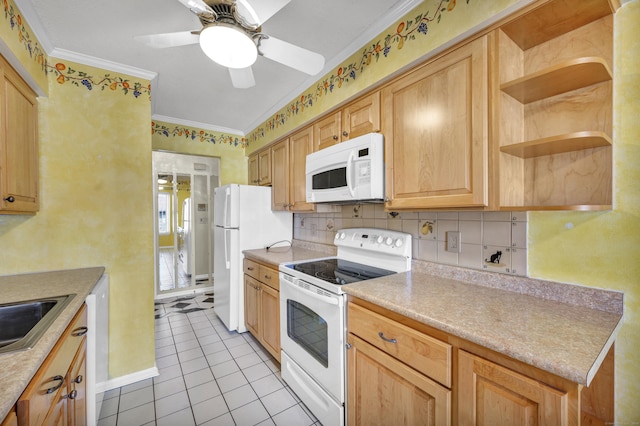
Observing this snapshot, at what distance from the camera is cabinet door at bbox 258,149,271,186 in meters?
3.07

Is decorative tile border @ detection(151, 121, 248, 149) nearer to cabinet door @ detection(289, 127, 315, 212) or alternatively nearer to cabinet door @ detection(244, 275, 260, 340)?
cabinet door @ detection(289, 127, 315, 212)

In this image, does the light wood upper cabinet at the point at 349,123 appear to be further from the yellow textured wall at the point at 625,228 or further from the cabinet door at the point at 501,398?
the cabinet door at the point at 501,398

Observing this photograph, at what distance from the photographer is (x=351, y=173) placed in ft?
5.76

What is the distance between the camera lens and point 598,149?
1096mm

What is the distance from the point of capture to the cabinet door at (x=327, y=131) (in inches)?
79.6

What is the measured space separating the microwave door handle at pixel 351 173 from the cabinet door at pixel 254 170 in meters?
1.84

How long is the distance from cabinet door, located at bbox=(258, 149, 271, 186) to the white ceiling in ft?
2.28

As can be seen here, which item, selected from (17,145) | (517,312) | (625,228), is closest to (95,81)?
(17,145)

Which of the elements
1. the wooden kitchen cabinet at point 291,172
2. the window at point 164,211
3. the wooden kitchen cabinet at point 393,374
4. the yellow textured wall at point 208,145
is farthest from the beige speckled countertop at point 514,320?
the window at point 164,211

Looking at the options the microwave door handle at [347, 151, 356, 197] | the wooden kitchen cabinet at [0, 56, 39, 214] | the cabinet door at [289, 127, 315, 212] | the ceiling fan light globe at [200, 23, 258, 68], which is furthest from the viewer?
the cabinet door at [289, 127, 315, 212]

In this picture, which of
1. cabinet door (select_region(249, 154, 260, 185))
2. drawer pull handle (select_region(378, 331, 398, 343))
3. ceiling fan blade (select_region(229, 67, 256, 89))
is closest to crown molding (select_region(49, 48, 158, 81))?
ceiling fan blade (select_region(229, 67, 256, 89))

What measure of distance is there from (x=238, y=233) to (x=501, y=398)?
2.36 m

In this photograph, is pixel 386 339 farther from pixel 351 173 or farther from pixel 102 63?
pixel 102 63

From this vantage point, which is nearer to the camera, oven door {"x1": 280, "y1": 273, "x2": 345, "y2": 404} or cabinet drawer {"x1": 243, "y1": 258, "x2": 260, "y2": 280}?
oven door {"x1": 280, "y1": 273, "x2": 345, "y2": 404}
